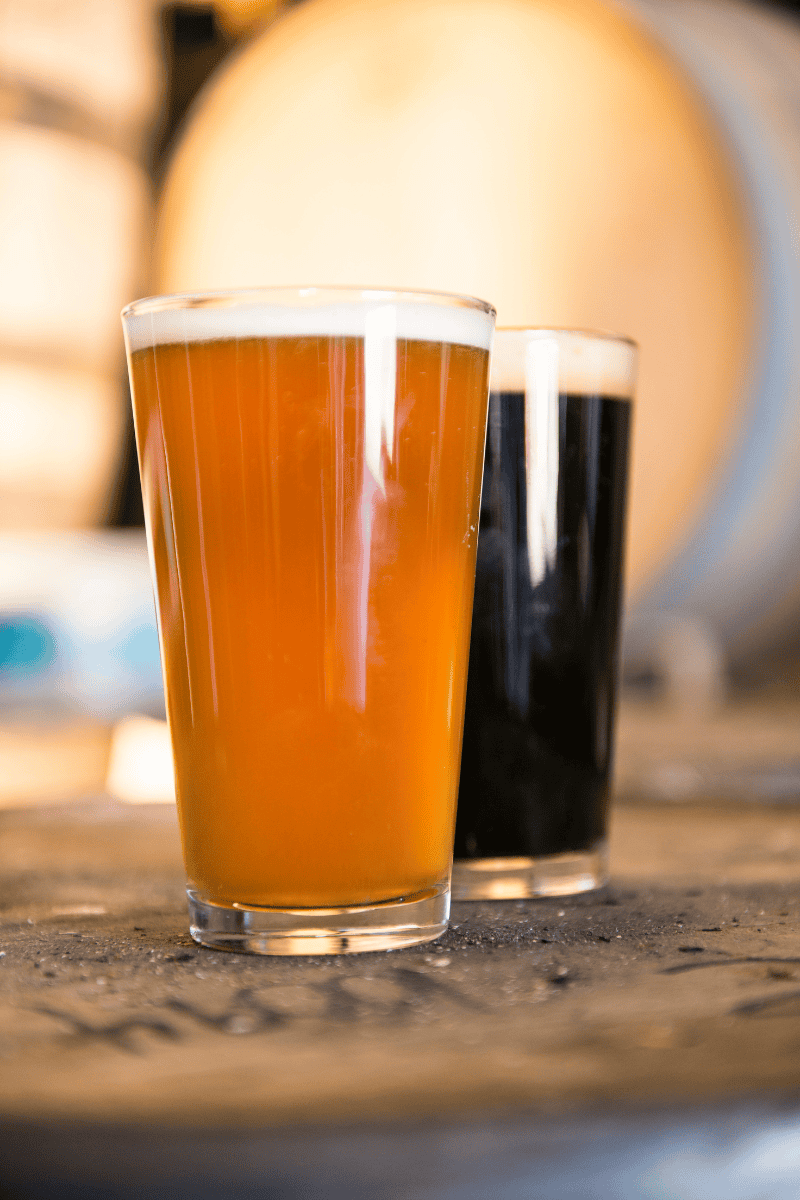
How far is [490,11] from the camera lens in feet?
5.39

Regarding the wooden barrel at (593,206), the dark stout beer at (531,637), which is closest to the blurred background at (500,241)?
the wooden barrel at (593,206)

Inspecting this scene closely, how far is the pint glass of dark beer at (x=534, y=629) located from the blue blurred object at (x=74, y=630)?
3.77 feet

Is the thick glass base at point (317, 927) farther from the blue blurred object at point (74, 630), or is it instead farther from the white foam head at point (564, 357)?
the blue blurred object at point (74, 630)

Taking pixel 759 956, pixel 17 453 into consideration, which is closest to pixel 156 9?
pixel 17 453

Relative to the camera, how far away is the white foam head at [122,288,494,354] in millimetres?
477

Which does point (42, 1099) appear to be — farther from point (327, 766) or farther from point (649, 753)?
point (649, 753)

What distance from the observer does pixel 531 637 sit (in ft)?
2.01

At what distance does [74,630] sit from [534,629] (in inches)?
48.9

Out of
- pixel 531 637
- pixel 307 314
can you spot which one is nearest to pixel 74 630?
pixel 531 637

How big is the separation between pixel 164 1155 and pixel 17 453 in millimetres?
1788

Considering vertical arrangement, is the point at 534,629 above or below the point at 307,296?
below

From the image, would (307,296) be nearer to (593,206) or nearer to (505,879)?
(505,879)

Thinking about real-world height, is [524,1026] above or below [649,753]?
above

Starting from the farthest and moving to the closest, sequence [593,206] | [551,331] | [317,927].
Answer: [593,206], [551,331], [317,927]
